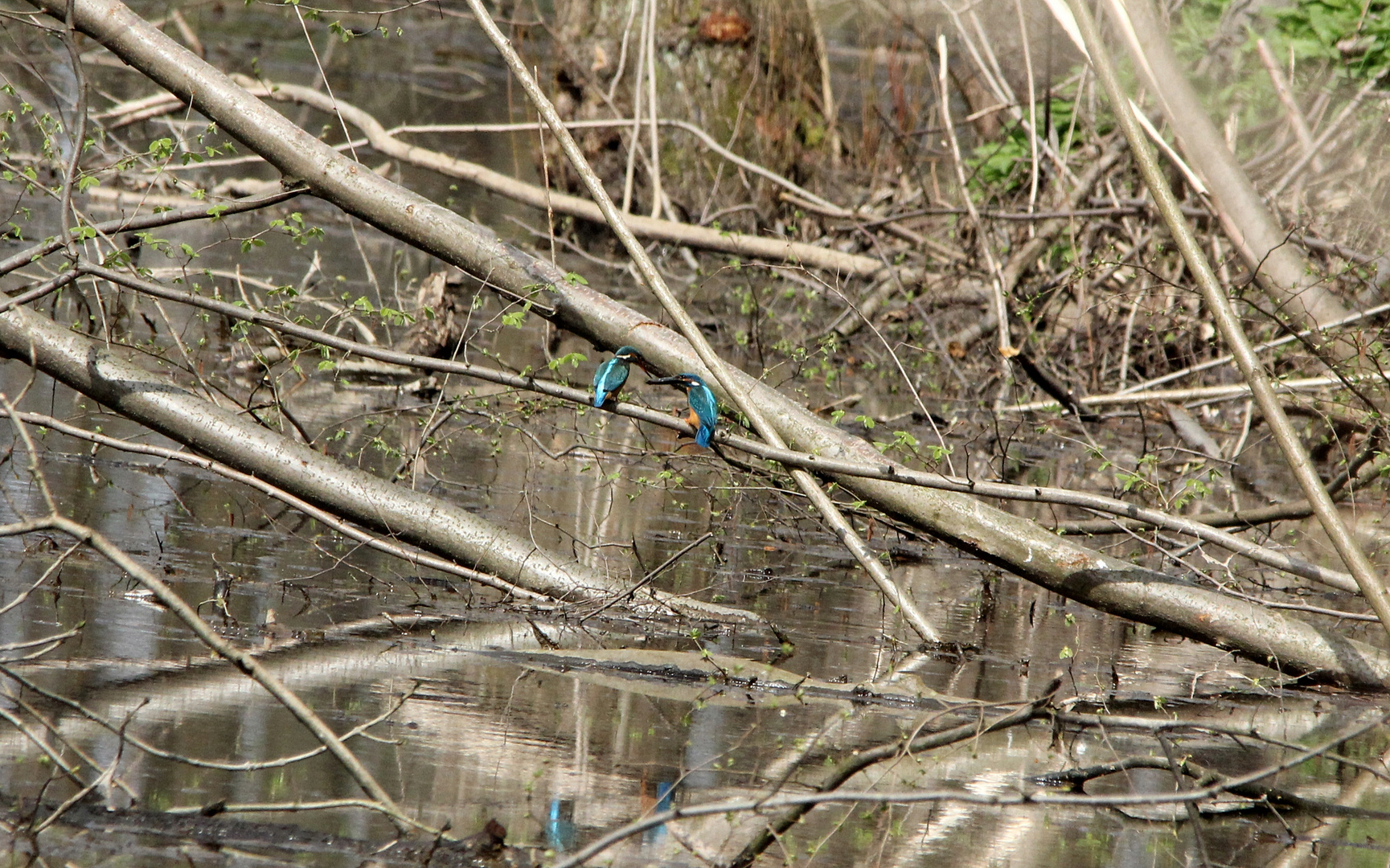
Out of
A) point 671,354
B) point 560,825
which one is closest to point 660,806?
point 560,825

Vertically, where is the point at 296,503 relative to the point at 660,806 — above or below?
above

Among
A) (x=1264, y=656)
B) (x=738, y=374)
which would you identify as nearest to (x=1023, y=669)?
(x=1264, y=656)

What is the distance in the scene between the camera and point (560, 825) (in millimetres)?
2688

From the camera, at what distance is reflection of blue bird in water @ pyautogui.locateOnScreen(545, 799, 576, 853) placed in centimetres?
261

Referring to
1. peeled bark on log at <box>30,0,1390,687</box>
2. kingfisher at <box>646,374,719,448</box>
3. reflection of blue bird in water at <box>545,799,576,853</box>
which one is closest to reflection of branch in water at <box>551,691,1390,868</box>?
reflection of blue bird in water at <box>545,799,576,853</box>

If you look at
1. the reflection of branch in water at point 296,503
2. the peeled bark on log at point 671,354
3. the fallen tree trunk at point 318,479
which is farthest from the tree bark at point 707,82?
the reflection of branch in water at point 296,503

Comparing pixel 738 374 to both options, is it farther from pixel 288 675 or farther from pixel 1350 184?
pixel 1350 184

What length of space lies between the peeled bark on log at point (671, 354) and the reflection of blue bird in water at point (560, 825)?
179 cm

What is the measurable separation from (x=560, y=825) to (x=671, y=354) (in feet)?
6.67

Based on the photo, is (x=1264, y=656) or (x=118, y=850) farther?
(x=1264, y=656)

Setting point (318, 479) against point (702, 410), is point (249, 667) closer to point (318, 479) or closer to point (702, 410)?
point (318, 479)

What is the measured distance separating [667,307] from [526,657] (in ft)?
3.68

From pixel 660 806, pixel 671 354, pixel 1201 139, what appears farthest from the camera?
pixel 671 354

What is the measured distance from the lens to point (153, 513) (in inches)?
178
